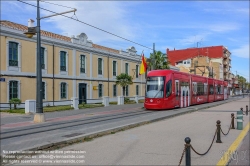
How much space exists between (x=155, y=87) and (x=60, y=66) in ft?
41.3

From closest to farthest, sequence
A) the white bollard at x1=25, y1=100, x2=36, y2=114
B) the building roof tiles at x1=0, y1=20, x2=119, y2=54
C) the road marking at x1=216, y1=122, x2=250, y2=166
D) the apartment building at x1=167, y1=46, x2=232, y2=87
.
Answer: the road marking at x1=216, y1=122, x2=250, y2=166 < the white bollard at x1=25, y1=100, x2=36, y2=114 < the building roof tiles at x1=0, y1=20, x2=119, y2=54 < the apartment building at x1=167, y1=46, x2=232, y2=87

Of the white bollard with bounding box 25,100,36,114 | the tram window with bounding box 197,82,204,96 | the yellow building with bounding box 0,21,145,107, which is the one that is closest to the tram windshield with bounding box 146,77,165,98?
the white bollard with bounding box 25,100,36,114

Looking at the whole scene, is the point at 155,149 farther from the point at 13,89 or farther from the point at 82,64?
the point at 82,64

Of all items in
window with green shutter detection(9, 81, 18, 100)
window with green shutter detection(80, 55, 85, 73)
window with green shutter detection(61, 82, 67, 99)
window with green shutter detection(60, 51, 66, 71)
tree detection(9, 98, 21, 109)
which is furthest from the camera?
window with green shutter detection(80, 55, 85, 73)

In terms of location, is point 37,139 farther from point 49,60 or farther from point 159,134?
point 49,60

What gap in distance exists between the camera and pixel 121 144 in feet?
28.1

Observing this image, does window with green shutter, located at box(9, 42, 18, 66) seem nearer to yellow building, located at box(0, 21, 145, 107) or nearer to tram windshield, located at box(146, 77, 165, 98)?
yellow building, located at box(0, 21, 145, 107)

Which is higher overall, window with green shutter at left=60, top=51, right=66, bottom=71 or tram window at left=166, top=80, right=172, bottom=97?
window with green shutter at left=60, top=51, right=66, bottom=71

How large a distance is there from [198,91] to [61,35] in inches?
689

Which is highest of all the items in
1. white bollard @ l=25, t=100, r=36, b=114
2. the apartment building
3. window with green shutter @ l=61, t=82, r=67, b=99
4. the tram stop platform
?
the apartment building

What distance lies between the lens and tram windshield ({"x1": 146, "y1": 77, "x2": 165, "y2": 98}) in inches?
856

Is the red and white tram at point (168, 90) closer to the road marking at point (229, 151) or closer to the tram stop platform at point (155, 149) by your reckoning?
the tram stop platform at point (155, 149)

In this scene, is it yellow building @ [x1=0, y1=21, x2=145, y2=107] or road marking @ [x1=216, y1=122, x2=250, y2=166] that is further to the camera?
yellow building @ [x1=0, y1=21, x2=145, y2=107]

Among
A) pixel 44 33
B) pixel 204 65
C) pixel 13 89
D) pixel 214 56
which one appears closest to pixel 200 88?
pixel 44 33
